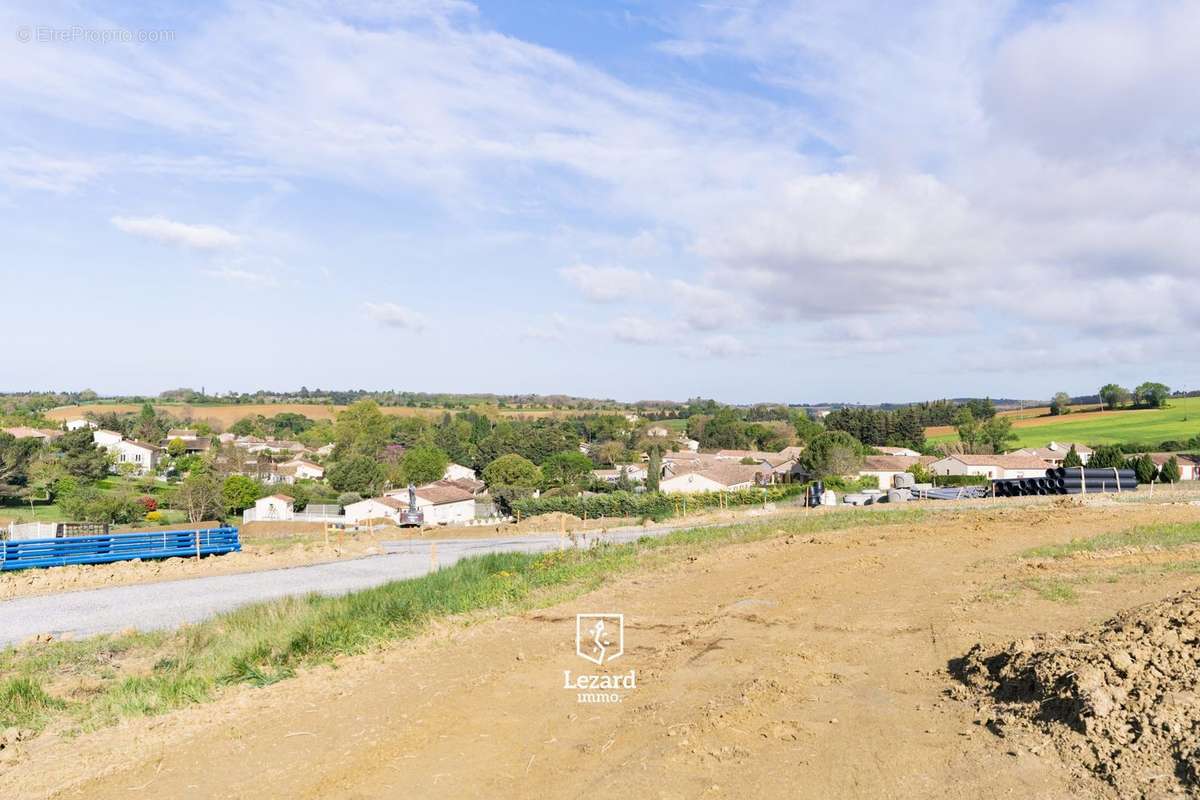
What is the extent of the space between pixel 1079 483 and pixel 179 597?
39264mm

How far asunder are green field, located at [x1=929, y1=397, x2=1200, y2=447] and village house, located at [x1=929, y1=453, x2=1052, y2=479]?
16994 mm

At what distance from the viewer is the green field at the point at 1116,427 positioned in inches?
3418

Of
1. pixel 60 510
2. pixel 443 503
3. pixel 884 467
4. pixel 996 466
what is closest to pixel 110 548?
pixel 443 503

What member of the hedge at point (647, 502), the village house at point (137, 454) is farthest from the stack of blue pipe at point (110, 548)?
the village house at point (137, 454)

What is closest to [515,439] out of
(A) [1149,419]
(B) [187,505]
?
(B) [187,505]

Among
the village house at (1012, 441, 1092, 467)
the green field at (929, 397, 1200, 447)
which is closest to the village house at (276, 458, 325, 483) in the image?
the green field at (929, 397, 1200, 447)

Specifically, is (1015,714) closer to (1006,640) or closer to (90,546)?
(1006,640)

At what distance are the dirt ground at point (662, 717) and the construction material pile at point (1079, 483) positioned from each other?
29.8 metres

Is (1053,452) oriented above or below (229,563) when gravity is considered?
above

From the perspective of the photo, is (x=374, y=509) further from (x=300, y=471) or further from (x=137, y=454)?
(x=137, y=454)

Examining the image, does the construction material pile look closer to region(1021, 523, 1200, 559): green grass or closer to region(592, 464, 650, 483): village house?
region(1021, 523, 1200, 559): green grass

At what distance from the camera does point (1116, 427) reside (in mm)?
97188

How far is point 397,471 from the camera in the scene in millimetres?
94062

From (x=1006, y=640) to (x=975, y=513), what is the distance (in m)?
21.7
